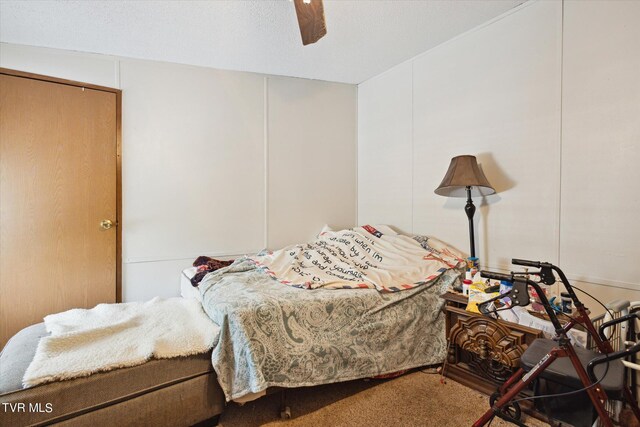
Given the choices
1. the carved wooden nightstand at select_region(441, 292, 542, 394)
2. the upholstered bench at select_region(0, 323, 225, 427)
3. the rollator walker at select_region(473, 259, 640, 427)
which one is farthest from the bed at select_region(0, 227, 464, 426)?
the rollator walker at select_region(473, 259, 640, 427)

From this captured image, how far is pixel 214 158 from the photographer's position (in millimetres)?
3047

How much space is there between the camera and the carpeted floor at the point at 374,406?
1666 millimetres

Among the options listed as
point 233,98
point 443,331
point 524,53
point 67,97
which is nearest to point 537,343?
point 443,331

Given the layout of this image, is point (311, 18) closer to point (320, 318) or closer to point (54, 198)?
point (320, 318)

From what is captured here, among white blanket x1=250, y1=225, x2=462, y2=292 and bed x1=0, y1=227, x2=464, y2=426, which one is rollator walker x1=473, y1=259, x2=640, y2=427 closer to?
bed x1=0, y1=227, x2=464, y2=426

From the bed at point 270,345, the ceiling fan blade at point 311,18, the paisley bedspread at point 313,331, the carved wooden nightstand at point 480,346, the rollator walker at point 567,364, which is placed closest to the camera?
the rollator walker at point 567,364

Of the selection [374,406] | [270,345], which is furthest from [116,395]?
[374,406]

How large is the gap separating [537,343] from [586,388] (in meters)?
0.39

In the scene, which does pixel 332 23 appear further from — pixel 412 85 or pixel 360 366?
pixel 360 366

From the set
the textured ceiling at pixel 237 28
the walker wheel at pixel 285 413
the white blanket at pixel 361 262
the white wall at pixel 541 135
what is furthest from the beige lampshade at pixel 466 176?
the walker wheel at pixel 285 413

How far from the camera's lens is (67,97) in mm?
2529

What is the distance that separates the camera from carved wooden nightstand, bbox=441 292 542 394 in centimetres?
171

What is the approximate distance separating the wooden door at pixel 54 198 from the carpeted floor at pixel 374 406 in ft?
5.80

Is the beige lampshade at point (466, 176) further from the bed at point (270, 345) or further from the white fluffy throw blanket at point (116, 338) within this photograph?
the white fluffy throw blanket at point (116, 338)
